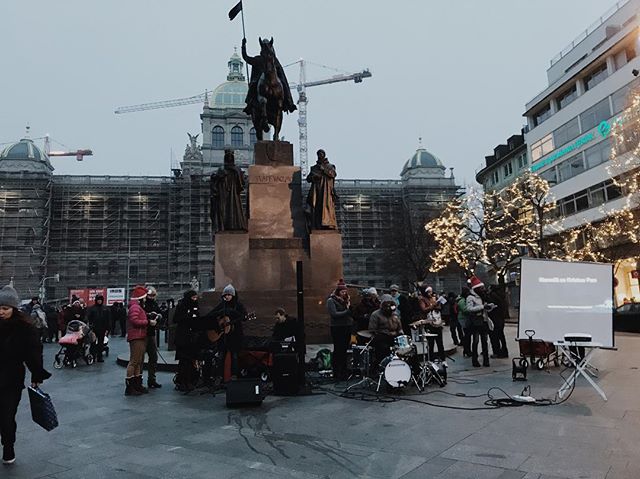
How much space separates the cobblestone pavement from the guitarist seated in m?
0.92

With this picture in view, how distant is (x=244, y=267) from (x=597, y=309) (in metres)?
8.63

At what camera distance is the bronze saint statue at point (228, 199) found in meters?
13.6

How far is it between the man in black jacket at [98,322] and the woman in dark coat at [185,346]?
639 cm

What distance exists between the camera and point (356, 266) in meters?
66.9

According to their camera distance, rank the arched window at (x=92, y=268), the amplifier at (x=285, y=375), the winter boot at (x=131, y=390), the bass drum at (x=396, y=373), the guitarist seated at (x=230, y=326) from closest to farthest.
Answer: the bass drum at (x=396, y=373), the amplifier at (x=285, y=375), the winter boot at (x=131, y=390), the guitarist seated at (x=230, y=326), the arched window at (x=92, y=268)

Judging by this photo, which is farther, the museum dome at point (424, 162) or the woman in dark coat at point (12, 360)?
the museum dome at point (424, 162)

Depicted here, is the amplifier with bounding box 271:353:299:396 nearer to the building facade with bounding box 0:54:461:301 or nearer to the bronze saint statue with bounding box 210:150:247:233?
the bronze saint statue with bounding box 210:150:247:233

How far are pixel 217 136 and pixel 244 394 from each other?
77457 millimetres

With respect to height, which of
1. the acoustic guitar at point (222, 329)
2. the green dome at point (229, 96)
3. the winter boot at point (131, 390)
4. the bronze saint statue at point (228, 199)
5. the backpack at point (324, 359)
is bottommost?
the winter boot at point (131, 390)

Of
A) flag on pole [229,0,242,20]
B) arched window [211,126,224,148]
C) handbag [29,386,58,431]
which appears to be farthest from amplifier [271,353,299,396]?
arched window [211,126,224,148]

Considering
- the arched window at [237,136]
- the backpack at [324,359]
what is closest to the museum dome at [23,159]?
the arched window at [237,136]

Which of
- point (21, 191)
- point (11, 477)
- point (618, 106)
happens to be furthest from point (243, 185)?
point (21, 191)

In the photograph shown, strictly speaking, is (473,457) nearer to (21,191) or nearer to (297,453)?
(297,453)

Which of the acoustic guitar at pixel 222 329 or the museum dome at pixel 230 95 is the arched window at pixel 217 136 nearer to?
the museum dome at pixel 230 95
